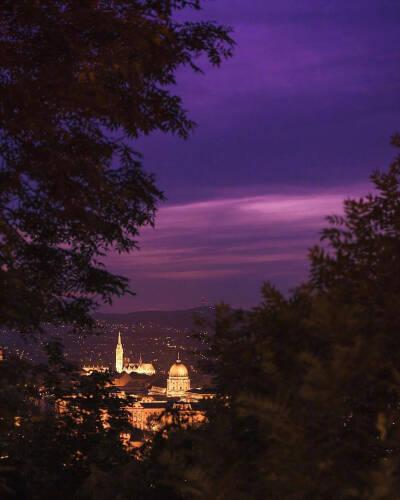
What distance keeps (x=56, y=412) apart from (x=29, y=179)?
4722mm

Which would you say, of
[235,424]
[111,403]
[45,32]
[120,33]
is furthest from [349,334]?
[111,403]

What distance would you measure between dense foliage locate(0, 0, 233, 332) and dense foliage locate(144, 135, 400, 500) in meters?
3.32

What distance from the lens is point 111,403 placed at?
36.2 feet

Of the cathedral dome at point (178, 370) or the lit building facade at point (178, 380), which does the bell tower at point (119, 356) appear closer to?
the cathedral dome at point (178, 370)

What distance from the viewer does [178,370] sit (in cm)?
12675

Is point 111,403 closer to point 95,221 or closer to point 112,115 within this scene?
point 95,221

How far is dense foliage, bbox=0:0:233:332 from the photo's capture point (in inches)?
295

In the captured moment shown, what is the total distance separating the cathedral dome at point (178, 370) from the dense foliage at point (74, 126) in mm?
119240

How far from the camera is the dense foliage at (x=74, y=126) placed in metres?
7.50

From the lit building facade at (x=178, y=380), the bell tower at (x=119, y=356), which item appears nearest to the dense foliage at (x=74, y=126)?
the lit building facade at (x=178, y=380)

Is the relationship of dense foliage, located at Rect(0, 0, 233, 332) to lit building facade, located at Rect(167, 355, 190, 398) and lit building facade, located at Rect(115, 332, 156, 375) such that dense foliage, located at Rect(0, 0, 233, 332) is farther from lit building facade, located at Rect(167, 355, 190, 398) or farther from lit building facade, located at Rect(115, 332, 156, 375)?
lit building facade, located at Rect(115, 332, 156, 375)

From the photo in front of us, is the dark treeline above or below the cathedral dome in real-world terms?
above

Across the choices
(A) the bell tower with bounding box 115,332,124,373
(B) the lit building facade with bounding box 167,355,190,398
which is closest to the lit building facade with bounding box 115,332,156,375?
(A) the bell tower with bounding box 115,332,124,373

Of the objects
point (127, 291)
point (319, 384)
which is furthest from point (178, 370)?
point (319, 384)
